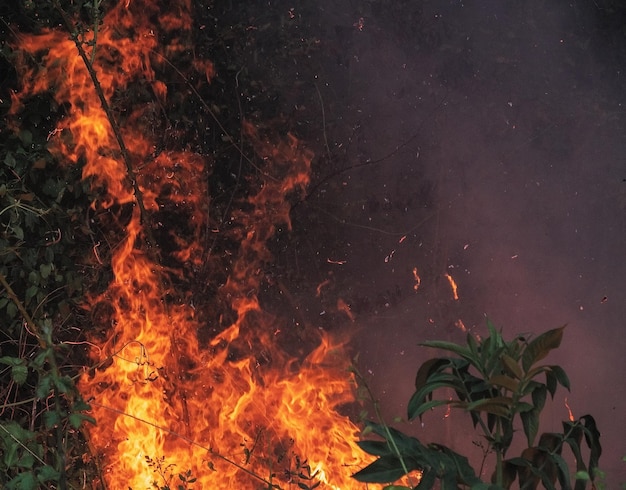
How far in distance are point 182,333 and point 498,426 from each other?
71.1 inches

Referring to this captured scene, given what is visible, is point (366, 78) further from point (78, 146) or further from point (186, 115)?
point (78, 146)

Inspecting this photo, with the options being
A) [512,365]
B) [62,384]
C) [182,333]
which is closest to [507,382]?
[512,365]

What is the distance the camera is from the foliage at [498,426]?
7.22 ft

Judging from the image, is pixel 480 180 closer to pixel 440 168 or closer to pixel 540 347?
pixel 440 168

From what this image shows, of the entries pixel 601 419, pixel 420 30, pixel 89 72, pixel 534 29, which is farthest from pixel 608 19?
pixel 89 72

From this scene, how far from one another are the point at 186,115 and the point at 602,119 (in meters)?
1.83

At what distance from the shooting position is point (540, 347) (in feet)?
7.27

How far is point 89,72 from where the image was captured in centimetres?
346

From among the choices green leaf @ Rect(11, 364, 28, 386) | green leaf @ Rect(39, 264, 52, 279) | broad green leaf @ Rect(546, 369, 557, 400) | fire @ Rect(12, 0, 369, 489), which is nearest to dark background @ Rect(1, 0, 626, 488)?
fire @ Rect(12, 0, 369, 489)

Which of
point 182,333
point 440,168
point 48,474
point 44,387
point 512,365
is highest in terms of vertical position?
point 512,365

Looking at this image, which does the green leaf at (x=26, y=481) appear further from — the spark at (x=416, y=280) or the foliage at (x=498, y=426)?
the spark at (x=416, y=280)

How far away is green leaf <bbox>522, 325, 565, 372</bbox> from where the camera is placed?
2.19 metres

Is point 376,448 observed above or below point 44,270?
above

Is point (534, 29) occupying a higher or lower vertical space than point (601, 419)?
higher
